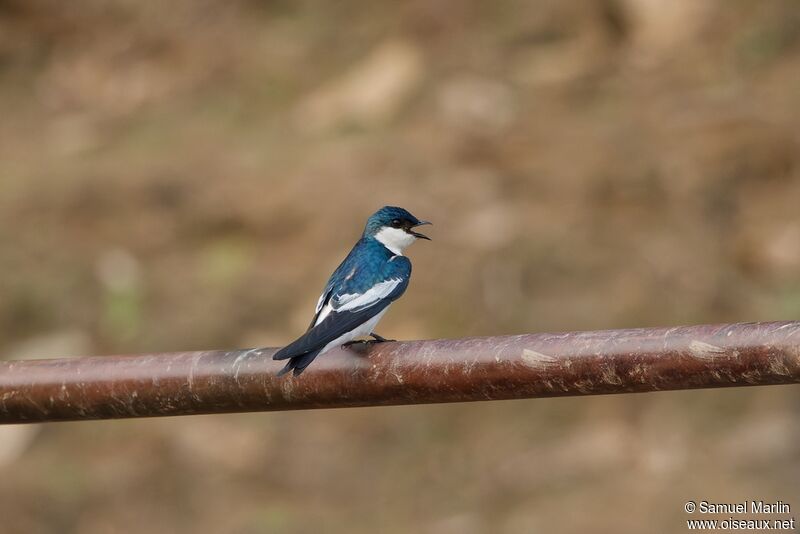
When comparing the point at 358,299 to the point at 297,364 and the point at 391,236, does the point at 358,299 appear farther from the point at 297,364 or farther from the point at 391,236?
the point at 297,364

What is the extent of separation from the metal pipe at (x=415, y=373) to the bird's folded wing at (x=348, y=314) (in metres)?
0.07

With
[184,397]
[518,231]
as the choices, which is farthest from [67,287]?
[184,397]

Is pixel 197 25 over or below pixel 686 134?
over

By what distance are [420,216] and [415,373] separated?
475cm

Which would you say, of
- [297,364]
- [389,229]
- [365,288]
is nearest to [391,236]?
[389,229]

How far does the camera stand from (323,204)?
7.39m

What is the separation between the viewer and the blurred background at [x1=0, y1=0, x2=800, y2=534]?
6207 mm

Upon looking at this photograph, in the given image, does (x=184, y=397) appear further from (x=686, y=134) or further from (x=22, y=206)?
(x=22, y=206)

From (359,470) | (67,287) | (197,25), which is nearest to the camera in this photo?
(359,470)

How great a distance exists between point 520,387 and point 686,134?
5.20m

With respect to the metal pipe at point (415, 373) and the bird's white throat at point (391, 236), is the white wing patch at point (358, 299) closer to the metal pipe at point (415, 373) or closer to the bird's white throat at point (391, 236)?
the bird's white throat at point (391, 236)

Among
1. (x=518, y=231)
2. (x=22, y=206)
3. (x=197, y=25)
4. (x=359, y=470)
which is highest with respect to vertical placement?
(x=197, y=25)

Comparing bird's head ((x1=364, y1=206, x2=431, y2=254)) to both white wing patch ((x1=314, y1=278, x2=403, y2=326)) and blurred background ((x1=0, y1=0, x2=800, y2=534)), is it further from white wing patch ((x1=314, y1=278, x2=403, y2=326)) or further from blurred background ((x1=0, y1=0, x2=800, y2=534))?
blurred background ((x1=0, y1=0, x2=800, y2=534))

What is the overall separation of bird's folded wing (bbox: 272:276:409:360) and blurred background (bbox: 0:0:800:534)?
9.04ft
